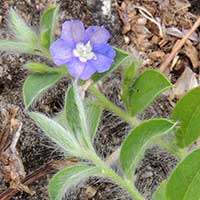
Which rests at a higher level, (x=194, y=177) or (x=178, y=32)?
(x=178, y=32)

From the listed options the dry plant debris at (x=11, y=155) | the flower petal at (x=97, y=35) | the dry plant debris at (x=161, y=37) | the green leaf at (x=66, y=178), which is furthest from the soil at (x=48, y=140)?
the green leaf at (x=66, y=178)

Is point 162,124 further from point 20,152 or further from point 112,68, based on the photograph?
point 20,152

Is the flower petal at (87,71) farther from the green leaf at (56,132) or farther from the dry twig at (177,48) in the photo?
the dry twig at (177,48)

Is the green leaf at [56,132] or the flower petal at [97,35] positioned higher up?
the flower petal at [97,35]

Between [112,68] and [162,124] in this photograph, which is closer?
[162,124]

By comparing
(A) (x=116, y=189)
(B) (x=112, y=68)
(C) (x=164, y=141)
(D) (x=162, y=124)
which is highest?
(B) (x=112, y=68)

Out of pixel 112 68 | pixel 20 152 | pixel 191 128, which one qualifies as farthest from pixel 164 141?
pixel 20 152

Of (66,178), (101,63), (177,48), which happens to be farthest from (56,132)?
(177,48)
